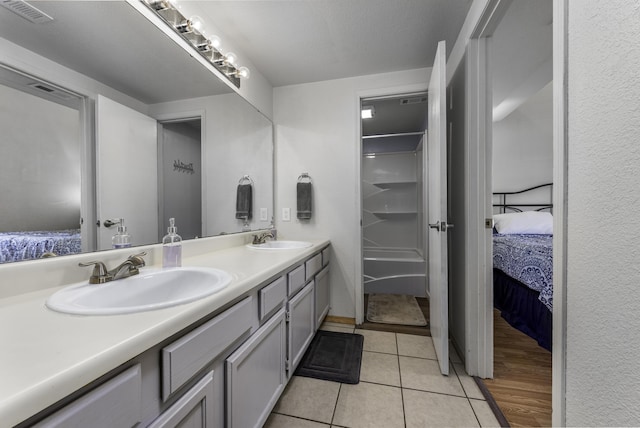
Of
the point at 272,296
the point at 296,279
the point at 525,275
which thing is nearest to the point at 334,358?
the point at 296,279

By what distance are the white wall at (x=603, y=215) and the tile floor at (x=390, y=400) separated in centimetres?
76

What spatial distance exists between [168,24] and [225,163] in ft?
2.69

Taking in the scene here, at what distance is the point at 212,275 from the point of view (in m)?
1.00

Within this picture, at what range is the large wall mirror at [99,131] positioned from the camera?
2.62ft

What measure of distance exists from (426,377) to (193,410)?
1414 mm

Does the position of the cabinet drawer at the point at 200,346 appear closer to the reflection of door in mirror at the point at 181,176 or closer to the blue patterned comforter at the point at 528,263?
the reflection of door in mirror at the point at 181,176

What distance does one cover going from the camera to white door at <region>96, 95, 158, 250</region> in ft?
3.41

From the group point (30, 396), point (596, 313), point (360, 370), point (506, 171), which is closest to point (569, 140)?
point (596, 313)

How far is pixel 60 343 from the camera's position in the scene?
1.58ft

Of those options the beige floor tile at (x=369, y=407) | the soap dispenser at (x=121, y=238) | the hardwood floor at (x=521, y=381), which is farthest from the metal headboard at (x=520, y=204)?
the soap dispenser at (x=121, y=238)

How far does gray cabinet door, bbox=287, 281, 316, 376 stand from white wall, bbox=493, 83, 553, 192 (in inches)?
117

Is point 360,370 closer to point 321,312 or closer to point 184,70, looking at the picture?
point 321,312

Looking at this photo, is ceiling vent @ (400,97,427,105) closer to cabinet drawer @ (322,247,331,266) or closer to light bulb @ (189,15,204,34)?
cabinet drawer @ (322,247,331,266)

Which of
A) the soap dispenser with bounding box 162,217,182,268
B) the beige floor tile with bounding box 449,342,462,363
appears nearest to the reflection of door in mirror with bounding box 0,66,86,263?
the soap dispenser with bounding box 162,217,182,268
